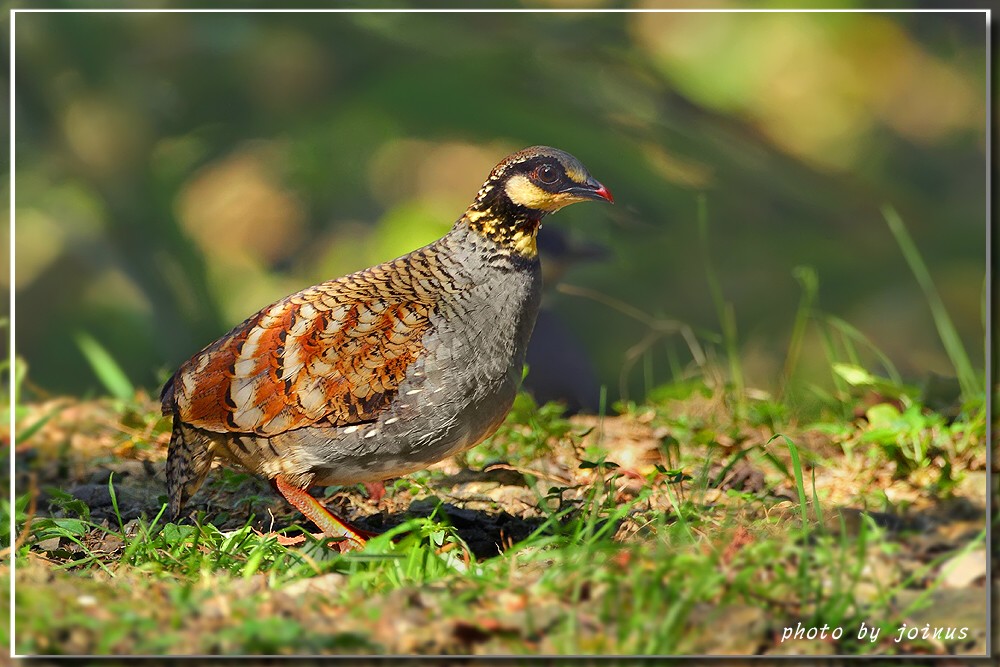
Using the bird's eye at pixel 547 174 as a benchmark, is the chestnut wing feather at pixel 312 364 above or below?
below

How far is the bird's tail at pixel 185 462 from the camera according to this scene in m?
4.16

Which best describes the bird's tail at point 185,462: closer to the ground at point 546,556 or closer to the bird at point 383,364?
the bird at point 383,364

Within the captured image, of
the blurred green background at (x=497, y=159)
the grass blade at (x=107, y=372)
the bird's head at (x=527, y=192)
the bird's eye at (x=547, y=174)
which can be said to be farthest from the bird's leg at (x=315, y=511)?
the grass blade at (x=107, y=372)

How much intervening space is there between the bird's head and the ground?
0.93m

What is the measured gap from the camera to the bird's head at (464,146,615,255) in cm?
409

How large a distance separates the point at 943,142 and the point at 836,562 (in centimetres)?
267

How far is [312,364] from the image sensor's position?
4.02 metres

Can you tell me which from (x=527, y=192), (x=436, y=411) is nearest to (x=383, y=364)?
(x=436, y=411)

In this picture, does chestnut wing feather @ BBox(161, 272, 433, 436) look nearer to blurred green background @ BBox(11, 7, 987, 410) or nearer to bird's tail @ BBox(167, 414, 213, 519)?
bird's tail @ BBox(167, 414, 213, 519)

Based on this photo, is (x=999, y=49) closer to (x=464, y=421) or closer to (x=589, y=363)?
(x=464, y=421)

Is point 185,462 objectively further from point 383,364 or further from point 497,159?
point 497,159

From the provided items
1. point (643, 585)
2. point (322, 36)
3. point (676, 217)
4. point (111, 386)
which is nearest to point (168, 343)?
point (111, 386)

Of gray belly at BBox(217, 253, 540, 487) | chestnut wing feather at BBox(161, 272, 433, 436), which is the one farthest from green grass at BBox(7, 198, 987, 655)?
chestnut wing feather at BBox(161, 272, 433, 436)

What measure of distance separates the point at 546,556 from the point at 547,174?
4.48 feet
